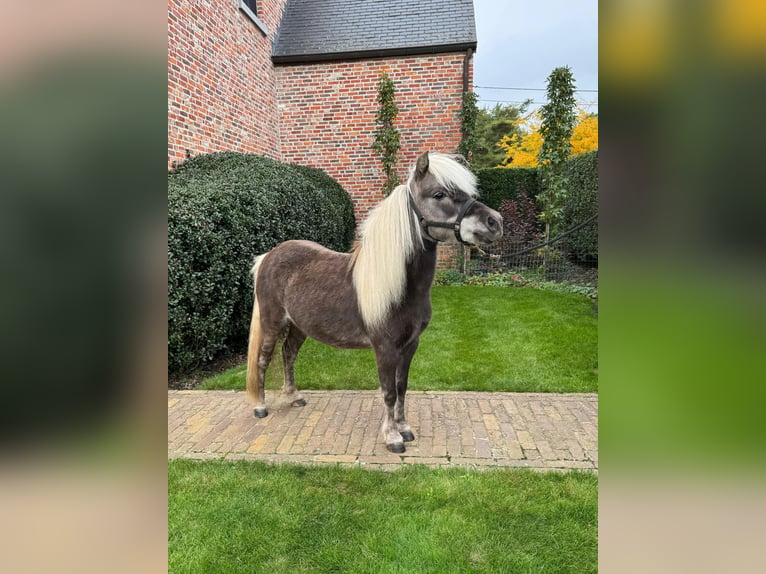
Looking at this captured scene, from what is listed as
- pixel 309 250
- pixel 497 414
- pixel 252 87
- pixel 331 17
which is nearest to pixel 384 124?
pixel 252 87

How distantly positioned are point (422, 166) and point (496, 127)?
2777 centimetres

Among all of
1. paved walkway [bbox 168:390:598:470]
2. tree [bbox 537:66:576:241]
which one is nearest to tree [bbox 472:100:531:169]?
tree [bbox 537:66:576:241]

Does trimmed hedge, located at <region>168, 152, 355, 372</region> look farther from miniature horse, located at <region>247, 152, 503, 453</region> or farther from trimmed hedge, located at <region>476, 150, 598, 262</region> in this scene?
trimmed hedge, located at <region>476, 150, 598, 262</region>

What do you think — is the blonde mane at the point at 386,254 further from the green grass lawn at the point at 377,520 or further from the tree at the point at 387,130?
the tree at the point at 387,130

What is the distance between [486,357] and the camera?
497 cm

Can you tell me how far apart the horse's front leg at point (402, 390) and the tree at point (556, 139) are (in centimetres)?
711

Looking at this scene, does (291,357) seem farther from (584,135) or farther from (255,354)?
(584,135)

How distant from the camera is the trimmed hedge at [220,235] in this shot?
4.23 m

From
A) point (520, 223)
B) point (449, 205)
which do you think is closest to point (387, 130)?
point (520, 223)

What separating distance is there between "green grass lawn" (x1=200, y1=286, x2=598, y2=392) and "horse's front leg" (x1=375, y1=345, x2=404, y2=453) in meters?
1.15

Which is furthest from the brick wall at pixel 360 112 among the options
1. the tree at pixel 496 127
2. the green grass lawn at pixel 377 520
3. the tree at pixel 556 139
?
the tree at pixel 496 127
